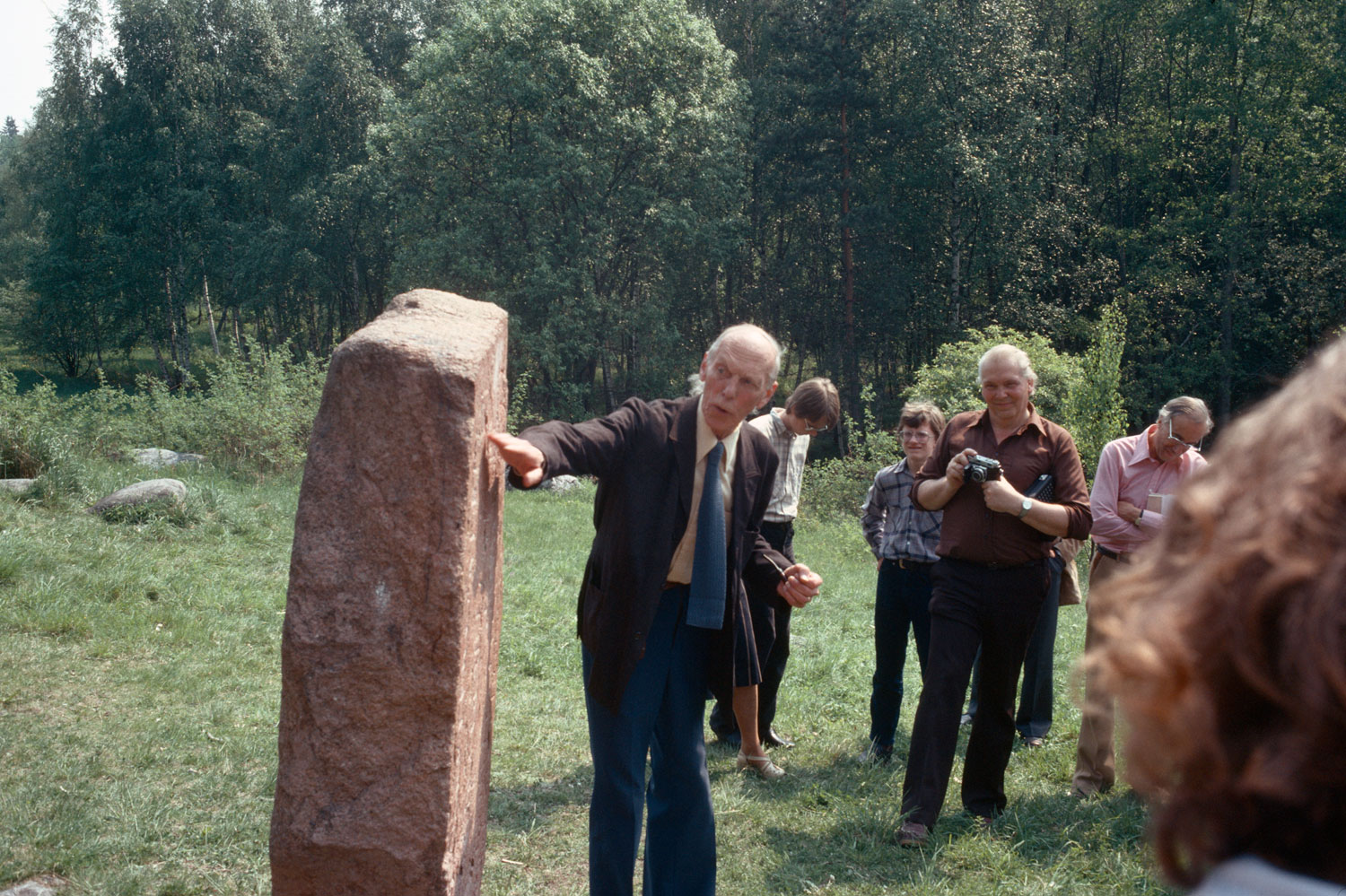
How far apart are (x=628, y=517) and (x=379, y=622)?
86 cm

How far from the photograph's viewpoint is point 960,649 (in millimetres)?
4258

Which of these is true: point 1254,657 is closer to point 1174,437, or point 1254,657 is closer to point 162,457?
point 1174,437

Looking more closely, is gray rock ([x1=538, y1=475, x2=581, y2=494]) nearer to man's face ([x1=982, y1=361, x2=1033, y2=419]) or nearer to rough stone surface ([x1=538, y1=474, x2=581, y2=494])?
rough stone surface ([x1=538, y1=474, x2=581, y2=494])

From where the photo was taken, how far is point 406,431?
2707 mm

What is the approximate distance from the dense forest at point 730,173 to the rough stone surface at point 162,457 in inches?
359

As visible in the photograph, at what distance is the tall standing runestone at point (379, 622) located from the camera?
2.71 meters

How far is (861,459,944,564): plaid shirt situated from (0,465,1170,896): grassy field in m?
1.17

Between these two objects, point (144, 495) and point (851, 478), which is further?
point (851, 478)

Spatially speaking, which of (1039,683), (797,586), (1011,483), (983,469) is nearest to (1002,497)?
(983,469)

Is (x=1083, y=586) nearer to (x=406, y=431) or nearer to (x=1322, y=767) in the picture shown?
(x=406, y=431)

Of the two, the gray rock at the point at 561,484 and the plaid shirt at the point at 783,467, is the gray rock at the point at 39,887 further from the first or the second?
the gray rock at the point at 561,484

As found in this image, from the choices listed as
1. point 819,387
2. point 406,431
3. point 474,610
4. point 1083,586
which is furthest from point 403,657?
point 1083,586

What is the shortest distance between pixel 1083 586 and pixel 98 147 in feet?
102

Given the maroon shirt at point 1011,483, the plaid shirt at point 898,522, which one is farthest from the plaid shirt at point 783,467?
the maroon shirt at point 1011,483
